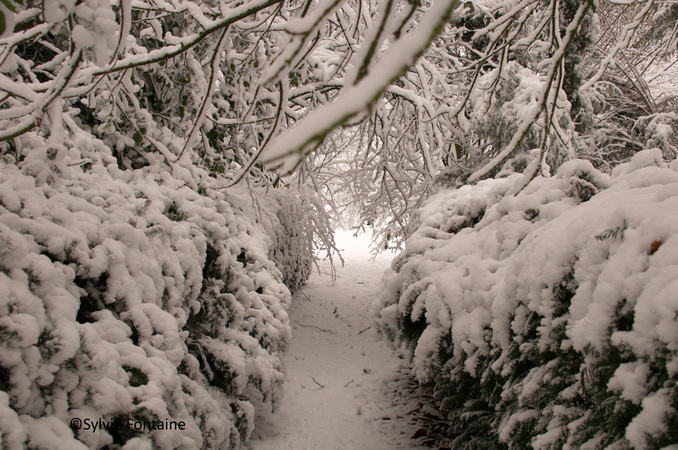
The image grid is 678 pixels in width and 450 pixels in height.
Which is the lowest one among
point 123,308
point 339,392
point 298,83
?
point 339,392

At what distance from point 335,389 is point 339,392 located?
7 centimetres

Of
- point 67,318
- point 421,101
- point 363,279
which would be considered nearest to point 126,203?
point 67,318

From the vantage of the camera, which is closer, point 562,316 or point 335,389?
point 562,316

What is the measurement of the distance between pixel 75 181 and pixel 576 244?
102 inches

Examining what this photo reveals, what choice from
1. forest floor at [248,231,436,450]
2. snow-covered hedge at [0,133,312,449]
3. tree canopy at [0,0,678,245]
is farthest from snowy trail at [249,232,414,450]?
tree canopy at [0,0,678,245]

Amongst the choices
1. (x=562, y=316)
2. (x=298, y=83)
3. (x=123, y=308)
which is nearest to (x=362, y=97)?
(x=562, y=316)

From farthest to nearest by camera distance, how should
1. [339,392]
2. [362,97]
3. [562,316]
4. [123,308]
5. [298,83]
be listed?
1. [339,392]
2. [298,83]
3. [123,308]
4. [562,316]
5. [362,97]

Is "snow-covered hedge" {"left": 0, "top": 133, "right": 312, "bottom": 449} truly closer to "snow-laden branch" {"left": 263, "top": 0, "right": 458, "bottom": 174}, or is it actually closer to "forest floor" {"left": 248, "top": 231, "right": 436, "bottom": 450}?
"forest floor" {"left": 248, "top": 231, "right": 436, "bottom": 450}

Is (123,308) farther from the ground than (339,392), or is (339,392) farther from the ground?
(123,308)

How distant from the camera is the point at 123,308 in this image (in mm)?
2047

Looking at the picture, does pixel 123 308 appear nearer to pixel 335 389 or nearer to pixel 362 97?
pixel 362 97

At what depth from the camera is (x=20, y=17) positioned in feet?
3.00

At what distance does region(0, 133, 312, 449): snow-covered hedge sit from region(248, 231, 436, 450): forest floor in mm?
387

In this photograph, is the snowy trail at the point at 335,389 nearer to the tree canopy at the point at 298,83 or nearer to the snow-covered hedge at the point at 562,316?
the snow-covered hedge at the point at 562,316
